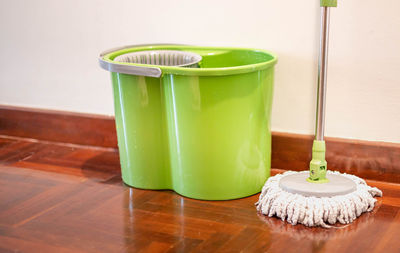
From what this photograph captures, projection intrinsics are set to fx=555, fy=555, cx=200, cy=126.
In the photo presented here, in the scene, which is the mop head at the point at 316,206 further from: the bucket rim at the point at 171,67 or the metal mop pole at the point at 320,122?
the bucket rim at the point at 171,67

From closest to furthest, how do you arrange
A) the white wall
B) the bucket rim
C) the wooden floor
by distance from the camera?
the wooden floor < the bucket rim < the white wall

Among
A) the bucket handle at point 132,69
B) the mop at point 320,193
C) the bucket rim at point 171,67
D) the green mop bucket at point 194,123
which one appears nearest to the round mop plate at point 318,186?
the mop at point 320,193

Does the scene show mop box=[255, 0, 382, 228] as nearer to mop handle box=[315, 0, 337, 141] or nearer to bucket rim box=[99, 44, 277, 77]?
mop handle box=[315, 0, 337, 141]

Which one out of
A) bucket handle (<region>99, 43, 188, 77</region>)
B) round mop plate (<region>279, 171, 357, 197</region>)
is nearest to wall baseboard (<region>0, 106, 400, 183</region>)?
round mop plate (<region>279, 171, 357, 197</region>)

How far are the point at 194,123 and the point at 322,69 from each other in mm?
302

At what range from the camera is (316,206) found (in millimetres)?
1129

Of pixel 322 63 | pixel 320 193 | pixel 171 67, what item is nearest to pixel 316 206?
pixel 320 193

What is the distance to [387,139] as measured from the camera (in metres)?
1.34

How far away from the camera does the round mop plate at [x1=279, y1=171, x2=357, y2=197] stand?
1.16 m

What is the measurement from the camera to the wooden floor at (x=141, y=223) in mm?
1067

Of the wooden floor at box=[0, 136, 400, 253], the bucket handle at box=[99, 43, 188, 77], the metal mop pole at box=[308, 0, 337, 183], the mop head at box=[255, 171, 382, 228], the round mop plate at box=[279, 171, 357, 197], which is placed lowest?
the wooden floor at box=[0, 136, 400, 253]

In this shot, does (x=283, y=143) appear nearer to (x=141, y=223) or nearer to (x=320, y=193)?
(x=320, y=193)

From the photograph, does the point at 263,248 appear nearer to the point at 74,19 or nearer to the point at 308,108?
the point at 308,108

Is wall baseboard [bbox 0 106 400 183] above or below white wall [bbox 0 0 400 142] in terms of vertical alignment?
below
